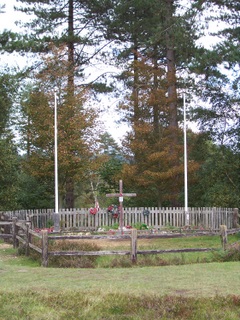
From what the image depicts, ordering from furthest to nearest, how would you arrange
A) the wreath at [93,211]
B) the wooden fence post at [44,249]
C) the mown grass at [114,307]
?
1. the wreath at [93,211]
2. the wooden fence post at [44,249]
3. the mown grass at [114,307]

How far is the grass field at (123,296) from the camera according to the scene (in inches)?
323

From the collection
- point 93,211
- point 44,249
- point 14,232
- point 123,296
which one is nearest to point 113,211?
point 93,211

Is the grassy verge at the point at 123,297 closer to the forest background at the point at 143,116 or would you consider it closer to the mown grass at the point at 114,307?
the mown grass at the point at 114,307

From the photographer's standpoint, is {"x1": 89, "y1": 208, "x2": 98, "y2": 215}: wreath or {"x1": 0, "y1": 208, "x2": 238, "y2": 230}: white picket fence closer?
{"x1": 0, "y1": 208, "x2": 238, "y2": 230}: white picket fence

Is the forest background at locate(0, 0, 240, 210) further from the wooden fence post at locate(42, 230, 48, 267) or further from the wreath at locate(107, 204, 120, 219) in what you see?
the wooden fence post at locate(42, 230, 48, 267)

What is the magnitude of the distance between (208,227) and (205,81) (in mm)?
9547

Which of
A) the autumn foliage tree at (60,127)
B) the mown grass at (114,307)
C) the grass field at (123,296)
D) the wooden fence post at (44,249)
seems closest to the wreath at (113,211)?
the autumn foliage tree at (60,127)

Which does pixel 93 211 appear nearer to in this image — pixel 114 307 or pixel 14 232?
pixel 14 232

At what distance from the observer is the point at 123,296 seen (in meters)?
8.66

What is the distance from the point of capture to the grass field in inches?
323

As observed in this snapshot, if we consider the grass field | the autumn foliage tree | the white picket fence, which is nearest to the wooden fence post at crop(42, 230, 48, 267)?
the grass field

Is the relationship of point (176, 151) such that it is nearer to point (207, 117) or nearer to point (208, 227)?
point (207, 117)

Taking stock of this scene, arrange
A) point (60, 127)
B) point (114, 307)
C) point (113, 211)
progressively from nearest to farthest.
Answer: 1. point (114, 307)
2. point (113, 211)
3. point (60, 127)

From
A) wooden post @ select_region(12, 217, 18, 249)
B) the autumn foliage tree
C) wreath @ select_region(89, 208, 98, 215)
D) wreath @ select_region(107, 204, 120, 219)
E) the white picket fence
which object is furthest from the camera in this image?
the autumn foliage tree
